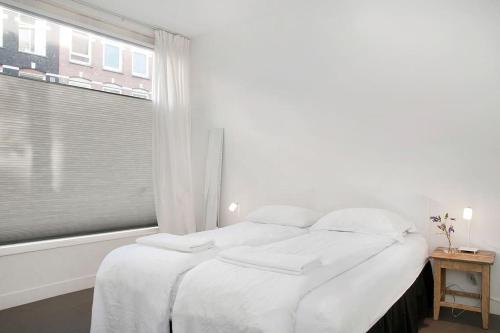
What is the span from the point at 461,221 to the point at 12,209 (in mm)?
3897

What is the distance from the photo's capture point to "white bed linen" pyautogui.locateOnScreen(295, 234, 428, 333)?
1.83 meters

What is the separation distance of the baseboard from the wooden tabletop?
3.23 meters

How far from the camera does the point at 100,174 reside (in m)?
4.33

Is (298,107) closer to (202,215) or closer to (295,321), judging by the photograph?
(202,215)

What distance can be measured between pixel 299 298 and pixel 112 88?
11.3 feet

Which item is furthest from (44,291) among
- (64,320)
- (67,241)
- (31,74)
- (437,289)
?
(437,289)

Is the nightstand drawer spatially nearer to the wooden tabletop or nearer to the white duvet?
the wooden tabletop

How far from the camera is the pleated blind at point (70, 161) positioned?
12.0 ft

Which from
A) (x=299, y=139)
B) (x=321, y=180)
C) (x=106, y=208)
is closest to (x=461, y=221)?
(x=321, y=180)

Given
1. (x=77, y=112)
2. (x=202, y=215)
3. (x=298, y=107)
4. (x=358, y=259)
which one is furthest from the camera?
(x=202, y=215)

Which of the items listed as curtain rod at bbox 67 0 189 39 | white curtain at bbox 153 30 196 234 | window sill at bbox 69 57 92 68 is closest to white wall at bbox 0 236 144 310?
white curtain at bbox 153 30 196 234

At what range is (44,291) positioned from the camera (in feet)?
12.2

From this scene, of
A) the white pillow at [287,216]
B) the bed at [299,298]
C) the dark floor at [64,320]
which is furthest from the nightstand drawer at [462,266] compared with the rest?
A: the white pillow at [287,216]

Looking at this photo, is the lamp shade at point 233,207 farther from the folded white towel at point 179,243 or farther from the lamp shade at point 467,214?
the lamp shade at point 467,214
